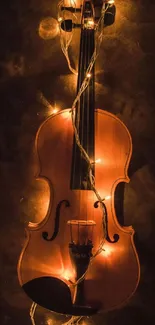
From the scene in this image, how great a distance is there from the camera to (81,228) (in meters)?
1.38

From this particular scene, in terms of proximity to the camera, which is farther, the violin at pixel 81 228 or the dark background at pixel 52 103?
the dark background at pixel 52 103

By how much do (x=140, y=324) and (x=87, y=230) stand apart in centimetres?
74

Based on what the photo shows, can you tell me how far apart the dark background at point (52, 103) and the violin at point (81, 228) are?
333 mm

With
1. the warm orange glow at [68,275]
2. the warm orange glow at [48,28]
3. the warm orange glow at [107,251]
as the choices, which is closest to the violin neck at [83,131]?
the warm orange glow at [107,251]

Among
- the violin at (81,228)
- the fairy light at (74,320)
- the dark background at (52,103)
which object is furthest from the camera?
the dark background at (52,103)

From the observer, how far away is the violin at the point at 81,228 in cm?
138

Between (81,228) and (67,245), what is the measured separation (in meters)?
0.11

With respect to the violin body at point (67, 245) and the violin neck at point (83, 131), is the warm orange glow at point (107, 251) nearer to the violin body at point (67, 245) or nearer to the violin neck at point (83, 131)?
the violin body at point (67, 245)

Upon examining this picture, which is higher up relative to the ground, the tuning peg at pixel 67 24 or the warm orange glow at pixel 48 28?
the warm orange glow at pixel 48 28

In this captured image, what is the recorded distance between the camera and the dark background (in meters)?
1.74

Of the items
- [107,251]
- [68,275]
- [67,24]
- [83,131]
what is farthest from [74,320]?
[67,24]

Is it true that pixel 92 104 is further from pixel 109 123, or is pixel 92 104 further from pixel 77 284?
pixel 77 284

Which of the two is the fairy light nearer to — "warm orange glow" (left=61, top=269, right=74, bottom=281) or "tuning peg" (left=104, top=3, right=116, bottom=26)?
"warm orange glow" (left=61, top=269, right=74, bottom=281)

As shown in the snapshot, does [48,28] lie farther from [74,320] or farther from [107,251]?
[74,320]
